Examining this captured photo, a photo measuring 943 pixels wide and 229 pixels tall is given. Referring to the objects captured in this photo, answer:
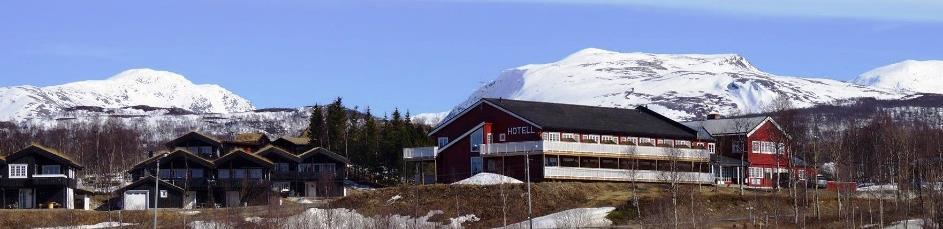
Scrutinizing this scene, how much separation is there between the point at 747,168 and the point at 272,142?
139 feet

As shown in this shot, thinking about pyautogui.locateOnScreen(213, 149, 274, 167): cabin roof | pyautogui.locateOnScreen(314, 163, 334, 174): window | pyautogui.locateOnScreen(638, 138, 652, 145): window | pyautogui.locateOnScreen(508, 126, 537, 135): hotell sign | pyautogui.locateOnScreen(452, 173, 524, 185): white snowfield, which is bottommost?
pyautogui.locateOnScreen(452, 173, 524, 185): white snowfield

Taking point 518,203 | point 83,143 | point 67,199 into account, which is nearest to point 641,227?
point 518,203

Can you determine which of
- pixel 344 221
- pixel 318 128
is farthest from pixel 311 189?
pixel 344 221

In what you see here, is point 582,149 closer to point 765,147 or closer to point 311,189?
point 765,147

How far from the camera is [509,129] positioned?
301ft

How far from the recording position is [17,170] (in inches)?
3752

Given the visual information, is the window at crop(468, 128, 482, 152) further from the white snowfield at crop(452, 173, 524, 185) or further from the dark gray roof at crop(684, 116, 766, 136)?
the dark gray roof at crop(684, 116, 766, 136)

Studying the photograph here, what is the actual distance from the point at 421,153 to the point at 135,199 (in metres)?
19.0

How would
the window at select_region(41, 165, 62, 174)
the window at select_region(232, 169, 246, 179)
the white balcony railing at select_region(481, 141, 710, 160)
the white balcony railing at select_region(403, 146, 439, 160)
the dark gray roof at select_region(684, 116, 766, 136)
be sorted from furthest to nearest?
the window at select_region(232, 169, 246, 179) → the dark gray roof at select_region(684, 116, 766, 136) → the window at select_region(41, 165, 62, 174) → the white balcony railing at select_region(403, 146, 439, 160) → the white balcony railing at select_region(481, 141, 710, 160)

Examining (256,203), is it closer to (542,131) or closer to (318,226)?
(542,131)

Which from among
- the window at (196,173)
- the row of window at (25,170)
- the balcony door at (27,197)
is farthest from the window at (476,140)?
the balcony door at (27,197)

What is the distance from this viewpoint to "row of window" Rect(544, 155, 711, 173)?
88438 millimetres

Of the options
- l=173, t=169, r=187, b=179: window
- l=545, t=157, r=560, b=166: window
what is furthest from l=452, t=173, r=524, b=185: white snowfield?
l=173, t=169, r=187, b=179: window

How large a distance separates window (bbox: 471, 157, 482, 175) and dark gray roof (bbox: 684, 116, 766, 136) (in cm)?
1912
